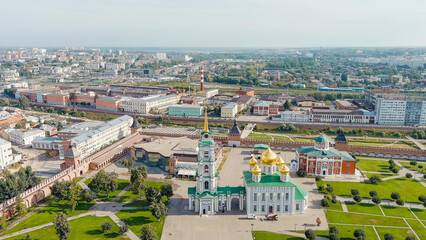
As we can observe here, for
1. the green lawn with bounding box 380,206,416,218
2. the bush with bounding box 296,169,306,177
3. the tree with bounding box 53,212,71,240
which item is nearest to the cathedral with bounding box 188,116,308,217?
the green lawn with bounding box 380,206,416,218

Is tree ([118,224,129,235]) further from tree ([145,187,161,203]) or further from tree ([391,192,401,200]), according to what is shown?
tree ([391,192,401,200])

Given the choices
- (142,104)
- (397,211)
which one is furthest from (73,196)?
(142,104)

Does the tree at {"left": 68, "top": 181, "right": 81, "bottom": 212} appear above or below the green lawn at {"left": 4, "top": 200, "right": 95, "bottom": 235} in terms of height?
above

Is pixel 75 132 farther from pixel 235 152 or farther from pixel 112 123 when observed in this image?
pixel 235 152

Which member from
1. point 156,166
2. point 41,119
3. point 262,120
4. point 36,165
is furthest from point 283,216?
point 41,119

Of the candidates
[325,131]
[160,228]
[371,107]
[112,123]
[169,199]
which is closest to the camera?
[160,228]

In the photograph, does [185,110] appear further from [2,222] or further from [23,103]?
[2,222]
